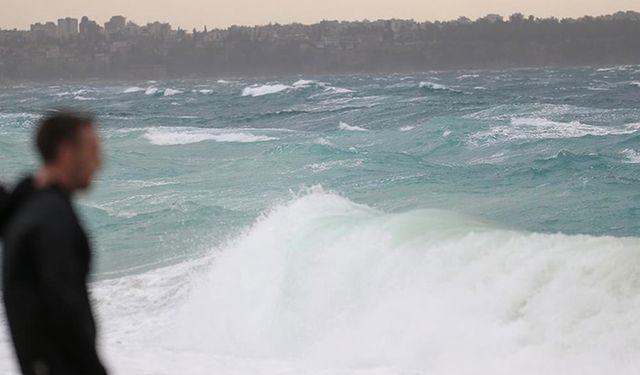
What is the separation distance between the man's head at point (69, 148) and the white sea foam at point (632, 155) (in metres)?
23.0

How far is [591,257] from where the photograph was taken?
32.7ft

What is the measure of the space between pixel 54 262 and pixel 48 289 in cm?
6

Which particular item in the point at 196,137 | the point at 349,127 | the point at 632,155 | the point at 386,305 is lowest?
the point at 349,127

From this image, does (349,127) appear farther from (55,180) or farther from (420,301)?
(55,180)

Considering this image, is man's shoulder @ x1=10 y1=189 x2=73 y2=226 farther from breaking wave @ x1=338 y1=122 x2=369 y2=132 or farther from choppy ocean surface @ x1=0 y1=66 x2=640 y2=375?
breaking wave @ x1=338 y1=122 x2=369 y2=132

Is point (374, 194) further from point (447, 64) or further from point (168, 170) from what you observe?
point (447, 64)

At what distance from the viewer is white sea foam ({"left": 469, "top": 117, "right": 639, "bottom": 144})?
1220 inches

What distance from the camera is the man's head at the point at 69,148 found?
118 inches

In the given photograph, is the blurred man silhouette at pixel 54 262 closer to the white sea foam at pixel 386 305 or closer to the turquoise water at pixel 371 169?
the white sea foam at pixel 386 305

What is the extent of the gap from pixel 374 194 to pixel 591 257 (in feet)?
38.6

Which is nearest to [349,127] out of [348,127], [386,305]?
[348,127]

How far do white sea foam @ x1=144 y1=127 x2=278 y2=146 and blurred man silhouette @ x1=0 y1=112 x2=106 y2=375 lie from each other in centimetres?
3261

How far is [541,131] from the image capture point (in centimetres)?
3269

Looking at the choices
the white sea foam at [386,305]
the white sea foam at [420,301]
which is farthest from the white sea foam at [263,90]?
the white sea foam at [420,301]
